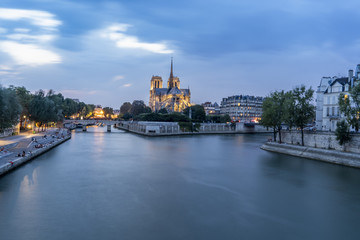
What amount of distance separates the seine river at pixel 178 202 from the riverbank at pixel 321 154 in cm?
96

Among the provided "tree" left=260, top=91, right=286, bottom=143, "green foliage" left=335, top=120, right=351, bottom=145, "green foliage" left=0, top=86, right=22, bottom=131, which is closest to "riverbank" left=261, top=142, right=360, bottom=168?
"green foliage" left=335, top=120, right=351, bottom=145

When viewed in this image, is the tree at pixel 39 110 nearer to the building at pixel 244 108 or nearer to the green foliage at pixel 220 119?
the green foliage at pixel 220 119

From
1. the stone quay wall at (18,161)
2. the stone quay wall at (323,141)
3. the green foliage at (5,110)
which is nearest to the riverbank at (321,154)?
the stone quay wall at (323,141)

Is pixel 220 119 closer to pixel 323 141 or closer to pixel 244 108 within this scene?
pixel 244 108

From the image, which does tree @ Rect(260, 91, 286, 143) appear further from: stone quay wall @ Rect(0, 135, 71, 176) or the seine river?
stone quay wall @ Rect(0, 135, 71, 176)

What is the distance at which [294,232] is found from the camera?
11.3 meters

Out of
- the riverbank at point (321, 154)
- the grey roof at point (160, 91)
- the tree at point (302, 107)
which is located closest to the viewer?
the riverbank at point (321, 154)

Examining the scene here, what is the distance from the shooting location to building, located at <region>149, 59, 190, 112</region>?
13288 centimetres

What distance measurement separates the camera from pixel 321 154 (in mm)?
26984

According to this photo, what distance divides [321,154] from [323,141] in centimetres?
227

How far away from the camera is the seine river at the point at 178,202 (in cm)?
1127

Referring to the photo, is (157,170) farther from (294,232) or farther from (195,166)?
(294,232)

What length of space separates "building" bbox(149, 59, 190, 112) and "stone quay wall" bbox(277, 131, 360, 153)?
91.2 m

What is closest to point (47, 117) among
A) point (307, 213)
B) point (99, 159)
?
point (99, 159)
